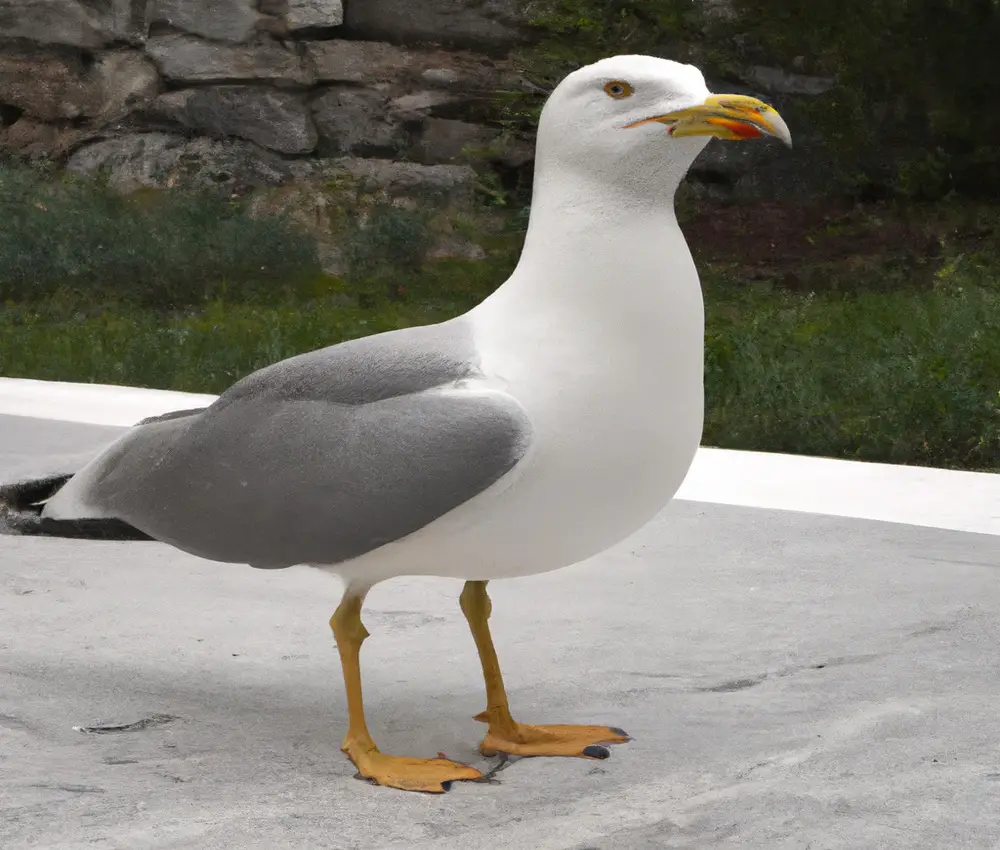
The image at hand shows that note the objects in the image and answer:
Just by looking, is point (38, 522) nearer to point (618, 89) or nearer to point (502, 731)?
point (502, 731)

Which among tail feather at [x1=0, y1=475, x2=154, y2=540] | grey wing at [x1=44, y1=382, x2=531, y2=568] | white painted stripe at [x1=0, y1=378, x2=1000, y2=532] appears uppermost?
grey wing at [x1=44, y1=382, x2=531, y2=568]

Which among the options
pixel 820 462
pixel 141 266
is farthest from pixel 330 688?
pixel 141 266

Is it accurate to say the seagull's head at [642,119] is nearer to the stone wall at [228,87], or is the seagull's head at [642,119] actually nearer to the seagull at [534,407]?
the seagull at [534,407]

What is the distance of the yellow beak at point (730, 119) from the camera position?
2.46 metres

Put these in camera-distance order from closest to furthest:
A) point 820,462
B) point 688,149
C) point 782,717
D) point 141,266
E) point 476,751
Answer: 1. point 688,149
2. point 476,751
3. point 782,717
4. point 820,462
5. point 141,266

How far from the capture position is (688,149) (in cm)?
256

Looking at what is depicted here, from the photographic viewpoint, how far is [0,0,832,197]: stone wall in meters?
14.0

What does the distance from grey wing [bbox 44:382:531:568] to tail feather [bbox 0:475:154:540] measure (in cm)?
4

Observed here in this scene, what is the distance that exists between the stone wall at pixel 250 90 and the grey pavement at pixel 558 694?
980cm

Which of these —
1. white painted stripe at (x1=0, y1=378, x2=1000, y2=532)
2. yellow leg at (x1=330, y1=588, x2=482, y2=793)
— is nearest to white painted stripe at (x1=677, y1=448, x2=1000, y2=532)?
white painted stripe at (x1=0, y1=378, x2=1000, y2=532)

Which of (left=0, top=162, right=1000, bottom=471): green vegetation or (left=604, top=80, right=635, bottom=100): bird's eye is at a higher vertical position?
(left=604, top=80, right=635, bottom=100): bird's eye

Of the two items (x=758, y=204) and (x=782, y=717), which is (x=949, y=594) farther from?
(x=758, y=204)

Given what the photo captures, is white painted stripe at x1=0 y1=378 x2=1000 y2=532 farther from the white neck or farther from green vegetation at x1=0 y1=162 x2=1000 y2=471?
the white neck

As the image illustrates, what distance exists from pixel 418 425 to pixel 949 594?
84.8 inches
